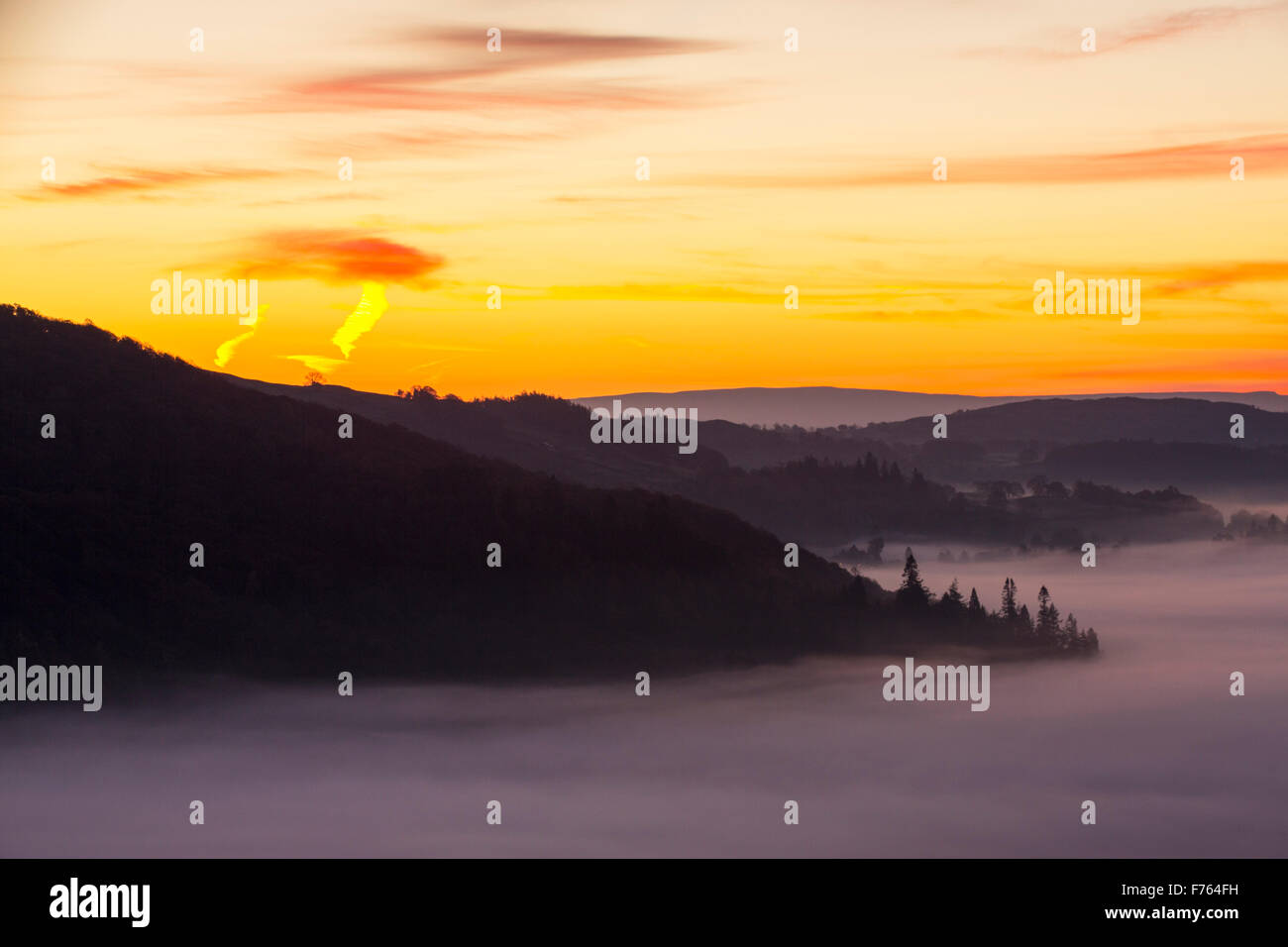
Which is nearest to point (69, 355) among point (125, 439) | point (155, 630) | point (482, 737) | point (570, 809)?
point (125, 439)

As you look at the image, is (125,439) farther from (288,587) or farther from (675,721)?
(675,721)

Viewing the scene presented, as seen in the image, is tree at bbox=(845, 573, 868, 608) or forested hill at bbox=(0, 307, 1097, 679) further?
tree at bbox=(845, 573, 868, 608)

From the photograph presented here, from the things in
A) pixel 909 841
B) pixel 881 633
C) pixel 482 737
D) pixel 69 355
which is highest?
pixel 69 355

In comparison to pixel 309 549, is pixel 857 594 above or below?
below

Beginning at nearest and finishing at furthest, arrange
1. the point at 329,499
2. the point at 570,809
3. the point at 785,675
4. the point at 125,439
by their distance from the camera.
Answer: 1. the point at 125,439
2. the point at 329,499
3. the point at 570,809
4. the point at 785,675

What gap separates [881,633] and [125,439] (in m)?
106

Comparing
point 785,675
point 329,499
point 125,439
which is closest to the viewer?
point 125,439

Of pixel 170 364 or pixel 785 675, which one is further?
pixel 785 675

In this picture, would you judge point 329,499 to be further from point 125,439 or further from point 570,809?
point 570,809

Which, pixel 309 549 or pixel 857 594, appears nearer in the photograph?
pixel 309 549

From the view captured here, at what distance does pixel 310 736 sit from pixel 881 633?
81.7 metres

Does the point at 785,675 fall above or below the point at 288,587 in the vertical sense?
below

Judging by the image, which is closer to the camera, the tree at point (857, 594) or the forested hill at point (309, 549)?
the forested hill at point (309, 549)

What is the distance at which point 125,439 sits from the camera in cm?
14575
